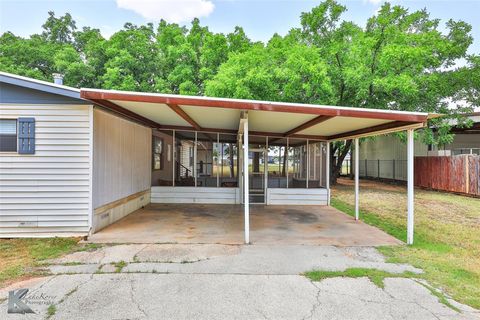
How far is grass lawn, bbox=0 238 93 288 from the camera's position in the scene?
3.76 m

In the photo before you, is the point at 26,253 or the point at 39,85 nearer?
the point at 26,253

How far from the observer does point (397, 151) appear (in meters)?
18.4

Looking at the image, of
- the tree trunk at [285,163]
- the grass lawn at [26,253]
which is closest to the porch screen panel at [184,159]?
the tree trunk at [285,163]

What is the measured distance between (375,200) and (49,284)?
1095 centimetres

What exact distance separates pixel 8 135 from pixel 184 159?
7749mm

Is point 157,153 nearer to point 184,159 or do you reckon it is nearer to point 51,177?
point 184,159

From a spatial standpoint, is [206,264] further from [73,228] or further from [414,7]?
[414,7]

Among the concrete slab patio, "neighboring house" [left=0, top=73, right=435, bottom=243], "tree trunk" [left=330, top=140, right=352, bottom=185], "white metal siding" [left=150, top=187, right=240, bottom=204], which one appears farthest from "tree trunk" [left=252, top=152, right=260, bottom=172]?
"tree trunk" [left=330, top=140, right=352, bottom=185]

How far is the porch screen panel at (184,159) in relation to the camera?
36.8 ft

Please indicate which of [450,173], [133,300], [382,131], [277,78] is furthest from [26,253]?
[450,173]

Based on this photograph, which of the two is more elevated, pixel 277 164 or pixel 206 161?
pixel 206 161

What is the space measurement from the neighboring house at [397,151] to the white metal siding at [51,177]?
15145 millimetres

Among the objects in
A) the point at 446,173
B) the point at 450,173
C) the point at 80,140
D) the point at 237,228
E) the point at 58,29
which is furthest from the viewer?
the point at 58,29

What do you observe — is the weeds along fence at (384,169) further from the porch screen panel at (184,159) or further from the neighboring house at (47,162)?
the neighboring house at (47,162)
